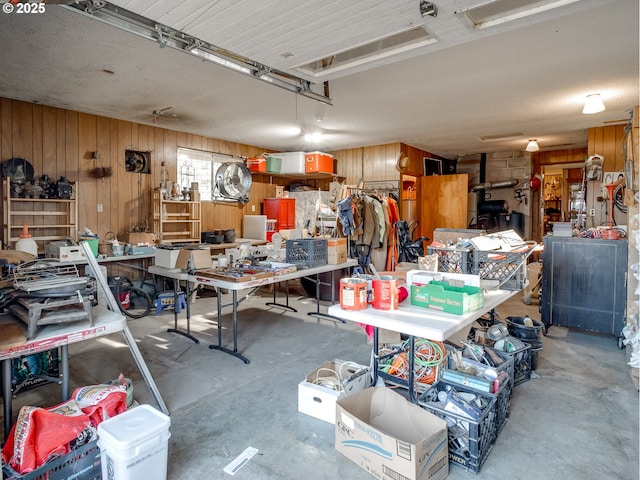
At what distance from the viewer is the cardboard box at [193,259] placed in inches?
141

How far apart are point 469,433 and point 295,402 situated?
116 centimetres

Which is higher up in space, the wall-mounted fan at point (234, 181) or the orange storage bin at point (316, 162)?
the orange storage bin at point (316, 162)

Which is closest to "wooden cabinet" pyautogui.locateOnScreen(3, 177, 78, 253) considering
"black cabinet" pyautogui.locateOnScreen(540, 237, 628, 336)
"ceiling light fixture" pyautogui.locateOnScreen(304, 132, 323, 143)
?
"ceiling light fixture" pyautogui.locateOnScreen(304, 132, 323, 143)

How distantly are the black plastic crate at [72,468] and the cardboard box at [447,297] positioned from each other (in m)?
1.73

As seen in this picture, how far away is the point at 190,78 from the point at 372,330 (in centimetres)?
310

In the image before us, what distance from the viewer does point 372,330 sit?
238cm

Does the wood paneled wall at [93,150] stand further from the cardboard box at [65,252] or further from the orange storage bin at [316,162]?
the orange storage bin at [316,162]

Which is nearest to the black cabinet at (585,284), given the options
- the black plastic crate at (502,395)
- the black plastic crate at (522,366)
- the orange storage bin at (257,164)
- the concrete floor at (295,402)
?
the concrete floor at (295,402)

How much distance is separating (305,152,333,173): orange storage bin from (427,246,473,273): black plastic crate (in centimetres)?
479

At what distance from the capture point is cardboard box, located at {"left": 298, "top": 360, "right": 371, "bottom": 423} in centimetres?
226

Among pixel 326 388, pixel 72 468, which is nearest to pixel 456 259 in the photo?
pixel 326 388

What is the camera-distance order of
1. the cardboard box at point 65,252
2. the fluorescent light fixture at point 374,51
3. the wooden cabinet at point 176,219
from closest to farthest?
the fluorescent light fixture at point 374,51 → the cardboard box at point 65,252 → the wooden cabinet at point 176,219

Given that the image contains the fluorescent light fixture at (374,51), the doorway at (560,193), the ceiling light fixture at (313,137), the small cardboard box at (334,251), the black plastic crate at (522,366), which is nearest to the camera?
the fluorescent light fixture at (374,51)

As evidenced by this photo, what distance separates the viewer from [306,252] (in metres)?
4.07
